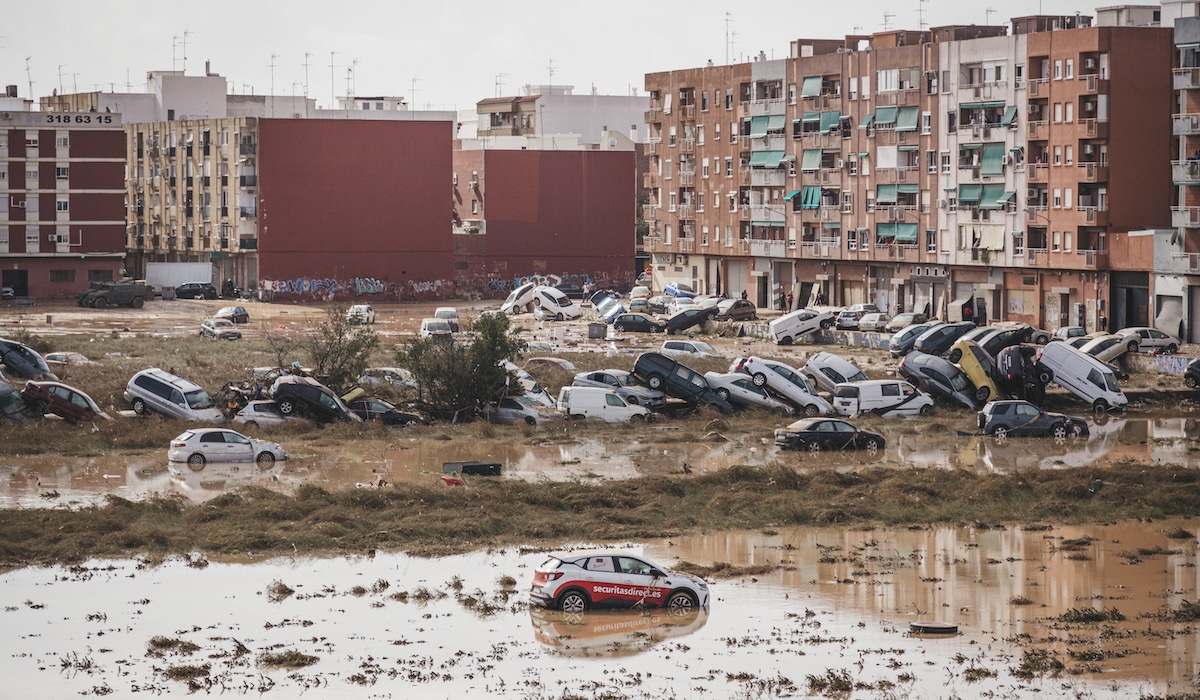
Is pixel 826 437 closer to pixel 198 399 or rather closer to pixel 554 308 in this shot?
pixel 198 399

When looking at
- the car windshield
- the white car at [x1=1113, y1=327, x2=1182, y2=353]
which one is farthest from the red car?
the white car at [x1=1113, y1=327, x2=1182, y2=353]

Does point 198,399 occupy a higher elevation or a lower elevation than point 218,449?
higher

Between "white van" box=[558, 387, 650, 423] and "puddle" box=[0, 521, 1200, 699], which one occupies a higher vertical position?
"white van" box=[558, 387, 650, 423]

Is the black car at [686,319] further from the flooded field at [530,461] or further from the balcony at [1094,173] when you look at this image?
the flooded field at [530,461]

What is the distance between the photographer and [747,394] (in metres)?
46.0

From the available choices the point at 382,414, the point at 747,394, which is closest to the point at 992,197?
the point at 747,394

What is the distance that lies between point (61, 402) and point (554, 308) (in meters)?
42.7

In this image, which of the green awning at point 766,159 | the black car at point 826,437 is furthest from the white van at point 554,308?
the black car at point 826,437

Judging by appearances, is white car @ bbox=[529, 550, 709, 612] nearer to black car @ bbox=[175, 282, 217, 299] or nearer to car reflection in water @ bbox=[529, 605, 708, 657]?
car reflection in water @ bbox=[529, 605, 708, 657]

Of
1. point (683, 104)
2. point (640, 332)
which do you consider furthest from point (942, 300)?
point (683, 104)

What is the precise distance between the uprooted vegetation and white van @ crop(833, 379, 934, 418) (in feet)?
31.6

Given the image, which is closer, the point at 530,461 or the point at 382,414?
the point at 530,461

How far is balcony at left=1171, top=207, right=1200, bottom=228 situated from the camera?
6319 centimetres

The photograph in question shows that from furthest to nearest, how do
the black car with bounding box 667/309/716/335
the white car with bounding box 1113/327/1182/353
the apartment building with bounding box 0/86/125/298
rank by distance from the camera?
the apartment building with bounding box 0/86/125/298
the black car with bounding box 667/309/716/335
the white car with bounding box 1113/327/1182/353
